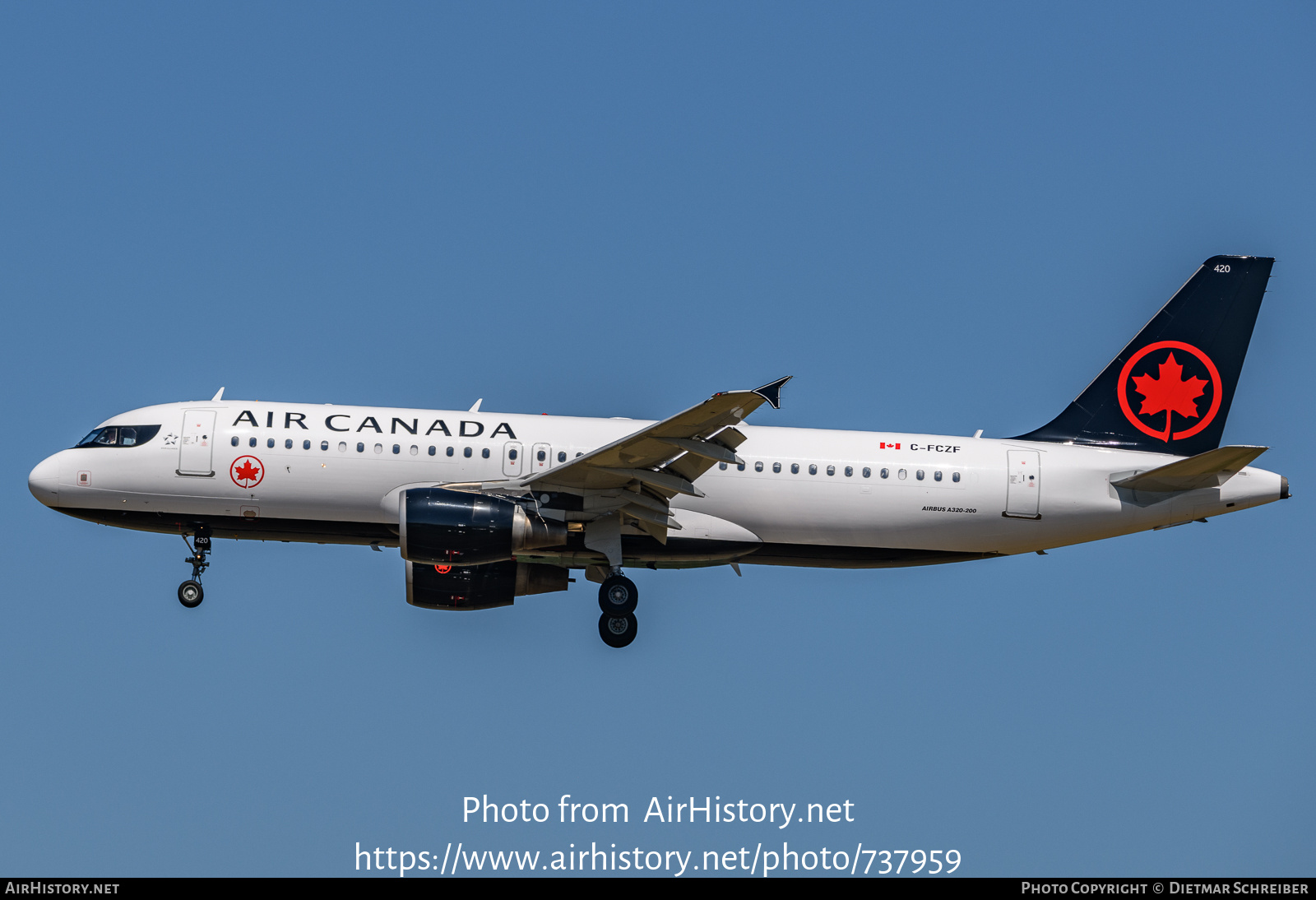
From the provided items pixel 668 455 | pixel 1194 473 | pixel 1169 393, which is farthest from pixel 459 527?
pixel 1169 393

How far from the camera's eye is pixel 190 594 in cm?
3228

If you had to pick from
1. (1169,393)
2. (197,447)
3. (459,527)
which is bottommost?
(459,527)

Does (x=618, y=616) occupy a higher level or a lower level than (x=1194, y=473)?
lower

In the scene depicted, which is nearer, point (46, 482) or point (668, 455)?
point (668, 455)

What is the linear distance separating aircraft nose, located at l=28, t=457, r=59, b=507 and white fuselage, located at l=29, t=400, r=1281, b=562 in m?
0.03

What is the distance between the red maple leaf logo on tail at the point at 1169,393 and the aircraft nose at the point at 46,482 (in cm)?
2433

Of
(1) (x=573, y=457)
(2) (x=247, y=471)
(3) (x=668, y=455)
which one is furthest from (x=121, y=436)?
(3) (x=668, y=455)

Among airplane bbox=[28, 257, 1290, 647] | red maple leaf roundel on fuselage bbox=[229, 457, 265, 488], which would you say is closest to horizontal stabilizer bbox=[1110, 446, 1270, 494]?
airplane bbox=[28, 257, 1290, 647]

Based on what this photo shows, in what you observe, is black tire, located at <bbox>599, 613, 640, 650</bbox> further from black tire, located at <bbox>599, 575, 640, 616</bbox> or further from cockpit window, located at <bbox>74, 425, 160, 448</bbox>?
cockpit window, located at <bbox>74, 425, 160, 448</bbox>

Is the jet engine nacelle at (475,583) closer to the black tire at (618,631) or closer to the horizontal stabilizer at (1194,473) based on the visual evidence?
the black tire at (618,631)

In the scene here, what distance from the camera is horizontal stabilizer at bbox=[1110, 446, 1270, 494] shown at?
97.1 feet

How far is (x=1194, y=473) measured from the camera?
30750 mm

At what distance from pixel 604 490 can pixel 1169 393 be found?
13.5 metres

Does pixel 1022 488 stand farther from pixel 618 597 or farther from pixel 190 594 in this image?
pixel 190 594
